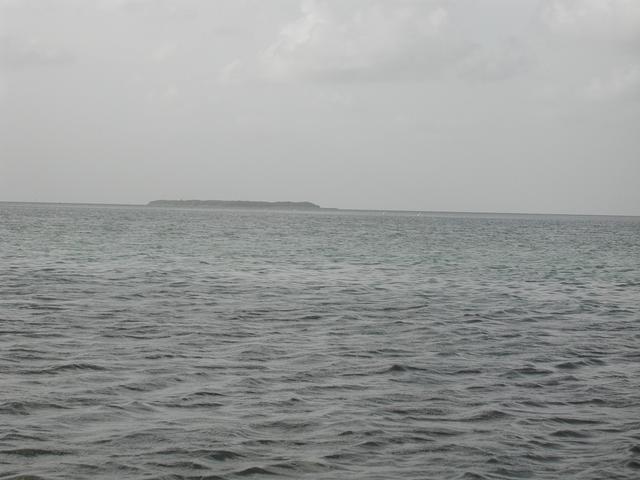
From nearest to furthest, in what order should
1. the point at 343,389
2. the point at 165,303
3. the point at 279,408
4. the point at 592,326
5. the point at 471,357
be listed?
the point at 279,408, the point at 343,389, the point at 471,357, the point at 592,326, the point at 165,303

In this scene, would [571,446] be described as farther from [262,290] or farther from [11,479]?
[262,290]

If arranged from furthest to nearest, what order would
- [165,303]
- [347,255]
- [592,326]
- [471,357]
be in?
1. [347,255]
2. [165,303]
3. [592,326]
4. [471,357]

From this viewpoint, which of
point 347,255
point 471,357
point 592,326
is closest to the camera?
point 471,357

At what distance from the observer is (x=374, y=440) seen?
967 centimetres

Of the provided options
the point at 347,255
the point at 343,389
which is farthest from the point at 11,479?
the point at 347,255

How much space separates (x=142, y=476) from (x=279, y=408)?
122 inches

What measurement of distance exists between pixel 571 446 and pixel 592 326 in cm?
1167

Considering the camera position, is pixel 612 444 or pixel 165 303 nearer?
pixel 612 444

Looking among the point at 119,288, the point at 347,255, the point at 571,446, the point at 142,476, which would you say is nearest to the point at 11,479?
the point at 142,476

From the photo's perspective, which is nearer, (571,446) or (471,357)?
(571,446)

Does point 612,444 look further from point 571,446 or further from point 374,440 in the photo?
point 374,440

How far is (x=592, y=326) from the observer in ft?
68.0

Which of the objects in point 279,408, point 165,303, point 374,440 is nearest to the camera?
point 374,440

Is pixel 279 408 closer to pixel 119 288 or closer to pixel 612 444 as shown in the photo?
pixel 612 444
